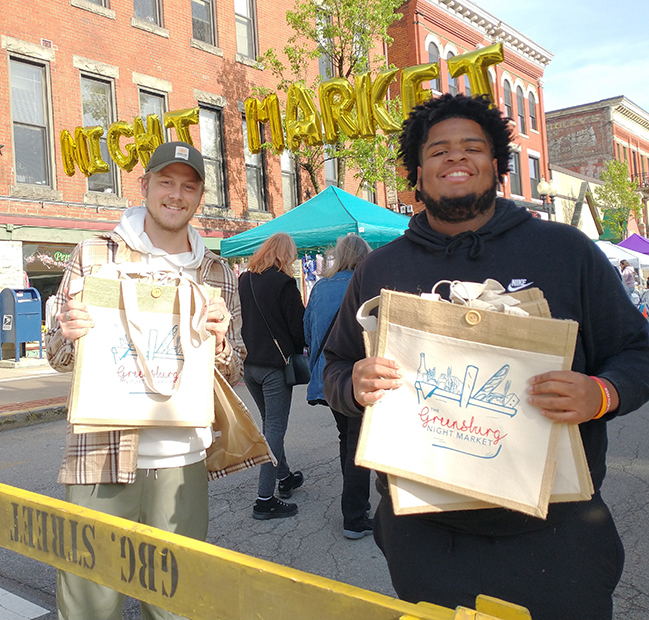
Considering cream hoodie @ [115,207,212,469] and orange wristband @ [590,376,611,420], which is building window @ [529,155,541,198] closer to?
cream hoodie @ [115,207,212,469]

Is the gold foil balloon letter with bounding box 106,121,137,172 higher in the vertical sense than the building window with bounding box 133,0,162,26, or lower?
lower

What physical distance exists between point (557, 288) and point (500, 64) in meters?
26.7

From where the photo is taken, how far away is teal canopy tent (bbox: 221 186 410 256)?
28.2 feet

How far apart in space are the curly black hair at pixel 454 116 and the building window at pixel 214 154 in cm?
1383

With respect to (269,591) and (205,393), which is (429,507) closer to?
(269,591)

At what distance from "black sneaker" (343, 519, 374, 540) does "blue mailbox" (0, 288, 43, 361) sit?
9.43m

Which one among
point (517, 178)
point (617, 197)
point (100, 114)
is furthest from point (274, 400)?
point (617, 197)

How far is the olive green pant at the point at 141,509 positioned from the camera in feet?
7.04

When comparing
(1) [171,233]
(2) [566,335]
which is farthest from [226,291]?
(2) [566,335]

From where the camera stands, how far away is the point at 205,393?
85.7 inches

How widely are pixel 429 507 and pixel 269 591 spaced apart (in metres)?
0.44

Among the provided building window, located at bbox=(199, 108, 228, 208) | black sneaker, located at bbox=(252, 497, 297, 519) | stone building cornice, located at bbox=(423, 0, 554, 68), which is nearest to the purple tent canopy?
stone building cornice, located at bbox=(423, 0, 554, 68)

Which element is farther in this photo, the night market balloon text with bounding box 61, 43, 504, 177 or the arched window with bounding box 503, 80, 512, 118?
the arched window with bounding box 503, 80, 512, 118

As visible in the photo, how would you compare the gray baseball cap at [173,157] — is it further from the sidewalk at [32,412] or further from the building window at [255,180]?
the building window at [255,180]
